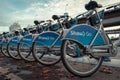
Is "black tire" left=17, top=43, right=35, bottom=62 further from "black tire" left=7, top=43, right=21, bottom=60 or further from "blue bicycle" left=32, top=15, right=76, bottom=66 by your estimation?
"blue bicycle" left=32, top=15, right=76, bottom=66

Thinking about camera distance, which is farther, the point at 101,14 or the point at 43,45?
the point at 43,45

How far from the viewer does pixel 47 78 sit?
173 inches

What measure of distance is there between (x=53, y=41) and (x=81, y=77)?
1.90m

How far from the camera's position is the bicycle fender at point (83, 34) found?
4109mm

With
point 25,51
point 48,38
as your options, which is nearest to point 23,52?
point 25,51

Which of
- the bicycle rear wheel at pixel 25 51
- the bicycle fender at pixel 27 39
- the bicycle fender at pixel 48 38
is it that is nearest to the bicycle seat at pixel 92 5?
the bicycle fender at pixel 48 38

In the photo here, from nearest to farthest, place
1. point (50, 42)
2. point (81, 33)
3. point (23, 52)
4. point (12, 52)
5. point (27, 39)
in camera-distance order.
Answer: point (81, 33)
point (50, 42)
point (27, 39)
point (23, 52)
point (12, 52)

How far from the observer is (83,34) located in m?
4.25

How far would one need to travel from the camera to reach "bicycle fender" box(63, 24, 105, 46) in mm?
4109

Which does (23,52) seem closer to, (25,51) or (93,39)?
(25,51)

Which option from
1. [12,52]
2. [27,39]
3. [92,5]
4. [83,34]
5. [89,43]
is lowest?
[12,52]

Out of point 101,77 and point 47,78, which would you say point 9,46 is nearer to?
point 47,78

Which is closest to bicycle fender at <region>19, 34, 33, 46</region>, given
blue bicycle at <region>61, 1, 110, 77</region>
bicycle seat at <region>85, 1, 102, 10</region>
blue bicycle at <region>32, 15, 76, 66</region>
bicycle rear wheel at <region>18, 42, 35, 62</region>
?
bicycle rear wheel at <region>18, 42, 35, 62</region>

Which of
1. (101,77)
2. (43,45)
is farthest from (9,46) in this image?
(101,77)
